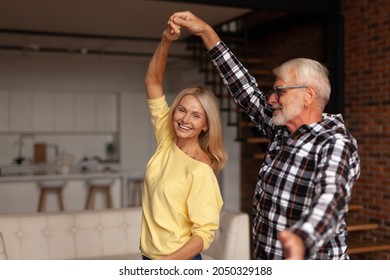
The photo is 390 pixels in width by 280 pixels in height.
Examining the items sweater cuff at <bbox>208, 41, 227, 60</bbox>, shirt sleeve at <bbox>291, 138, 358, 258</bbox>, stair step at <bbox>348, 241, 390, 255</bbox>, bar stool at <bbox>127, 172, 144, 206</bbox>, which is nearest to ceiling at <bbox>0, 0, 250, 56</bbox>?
bar stool at <bbox>127, 172, 144, 206</bbox>

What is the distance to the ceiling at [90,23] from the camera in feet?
20.3

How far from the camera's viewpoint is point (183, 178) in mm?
2064

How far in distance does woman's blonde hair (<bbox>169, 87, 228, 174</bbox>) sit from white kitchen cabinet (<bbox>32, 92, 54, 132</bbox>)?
346 inches

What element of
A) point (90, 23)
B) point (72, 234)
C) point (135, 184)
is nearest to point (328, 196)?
point (72, 234)

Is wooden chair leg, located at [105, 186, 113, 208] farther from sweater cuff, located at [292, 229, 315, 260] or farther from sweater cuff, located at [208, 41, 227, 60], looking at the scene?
sweater cuff, located at [292, 229, 315, 260]

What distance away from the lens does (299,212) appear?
180cm

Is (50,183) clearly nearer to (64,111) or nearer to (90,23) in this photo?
(90,23)

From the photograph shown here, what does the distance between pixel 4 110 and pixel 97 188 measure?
9.94ft

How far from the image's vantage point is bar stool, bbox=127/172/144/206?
9.73 meters

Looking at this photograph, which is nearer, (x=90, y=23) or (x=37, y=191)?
(x=90, y=23)

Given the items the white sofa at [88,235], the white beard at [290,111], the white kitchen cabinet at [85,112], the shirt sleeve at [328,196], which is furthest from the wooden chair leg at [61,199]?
the shirt sleeve at [328,196]

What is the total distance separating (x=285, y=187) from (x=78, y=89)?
9332 millimetres

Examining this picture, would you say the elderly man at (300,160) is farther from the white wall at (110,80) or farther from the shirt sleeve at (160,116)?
the white wall at (110,80)
